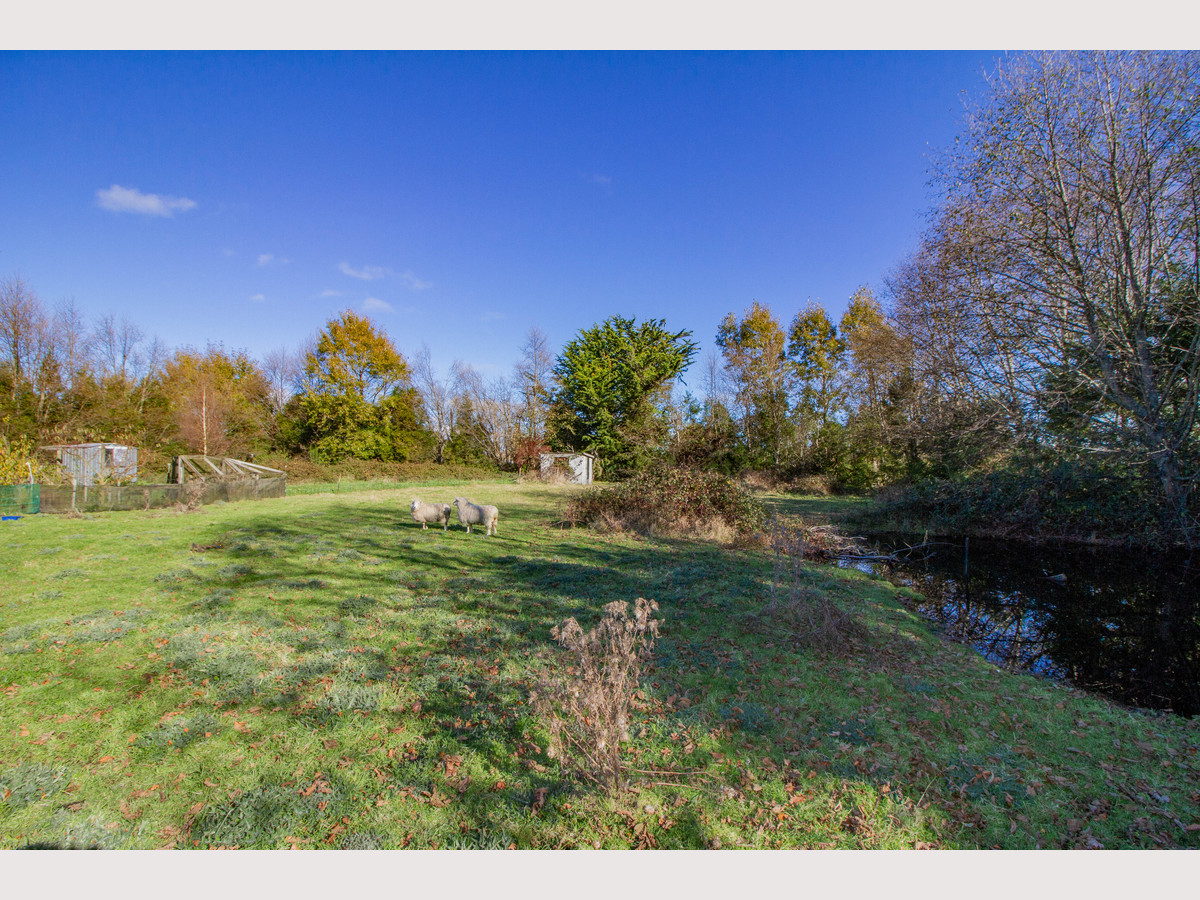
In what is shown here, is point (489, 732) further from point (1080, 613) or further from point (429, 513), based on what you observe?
point (1080, 613)

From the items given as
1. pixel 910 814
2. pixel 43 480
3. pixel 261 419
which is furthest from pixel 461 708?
pixel 261 419

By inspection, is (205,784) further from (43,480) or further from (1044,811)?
(43,480)

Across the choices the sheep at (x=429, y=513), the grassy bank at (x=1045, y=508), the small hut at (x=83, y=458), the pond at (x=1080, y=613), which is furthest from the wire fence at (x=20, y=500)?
the grassy bank at (x=1045, y=508)

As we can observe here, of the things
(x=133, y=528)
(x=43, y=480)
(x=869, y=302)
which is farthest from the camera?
(x=869, y=302)

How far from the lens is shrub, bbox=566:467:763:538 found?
13500mm

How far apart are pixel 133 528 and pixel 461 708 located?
12.5 m

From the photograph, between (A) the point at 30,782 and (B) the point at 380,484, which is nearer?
(A) the point at 30,782

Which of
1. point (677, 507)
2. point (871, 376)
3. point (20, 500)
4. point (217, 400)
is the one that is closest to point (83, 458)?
point (20, 500)

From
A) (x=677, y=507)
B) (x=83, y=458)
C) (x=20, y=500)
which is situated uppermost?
(x=83, y=458)

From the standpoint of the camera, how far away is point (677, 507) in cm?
1386

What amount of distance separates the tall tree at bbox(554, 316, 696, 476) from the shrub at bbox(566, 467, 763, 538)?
37.0ft

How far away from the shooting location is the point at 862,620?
666cm

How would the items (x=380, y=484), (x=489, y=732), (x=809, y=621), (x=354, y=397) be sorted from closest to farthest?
(x=489, y=732), (x=809, y=621), (x=380, y=484), (x=354, y=397)

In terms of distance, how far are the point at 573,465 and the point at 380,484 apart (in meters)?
11.7
